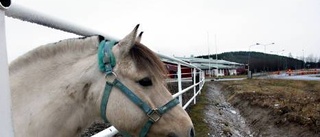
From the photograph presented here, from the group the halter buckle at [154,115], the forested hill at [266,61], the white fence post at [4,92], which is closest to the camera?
the white fence post at [4,92]

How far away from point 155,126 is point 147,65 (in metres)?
0.33

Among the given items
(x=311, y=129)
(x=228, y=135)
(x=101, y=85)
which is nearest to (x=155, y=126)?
(x=101, y=85)

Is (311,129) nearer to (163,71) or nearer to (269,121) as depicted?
(269,121)

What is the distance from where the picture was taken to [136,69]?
176 cm

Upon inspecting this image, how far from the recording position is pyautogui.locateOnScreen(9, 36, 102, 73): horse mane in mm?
1745

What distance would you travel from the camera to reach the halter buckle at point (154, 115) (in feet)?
5.66

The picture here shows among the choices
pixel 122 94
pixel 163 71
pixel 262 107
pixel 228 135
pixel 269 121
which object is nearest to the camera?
pixel 122 94

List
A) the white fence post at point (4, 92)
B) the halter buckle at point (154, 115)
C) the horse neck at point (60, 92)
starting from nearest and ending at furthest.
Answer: the white fence post at point (4, 92) < the horse neck at point (60, 92) < the halter buckle at point (154, 115)

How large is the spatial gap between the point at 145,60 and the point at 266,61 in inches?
4427

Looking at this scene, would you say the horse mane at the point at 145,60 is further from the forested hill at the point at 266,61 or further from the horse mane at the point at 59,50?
the forested hill at the point at 266,61

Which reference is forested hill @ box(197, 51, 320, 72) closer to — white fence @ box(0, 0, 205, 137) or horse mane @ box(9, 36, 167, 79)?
horse mane @ box(9, 36, 167, 79)

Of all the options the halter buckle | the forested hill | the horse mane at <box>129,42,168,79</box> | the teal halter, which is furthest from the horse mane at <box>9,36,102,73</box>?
the forested hill

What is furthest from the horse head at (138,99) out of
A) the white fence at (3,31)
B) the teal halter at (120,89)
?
the white fence at (3,31)

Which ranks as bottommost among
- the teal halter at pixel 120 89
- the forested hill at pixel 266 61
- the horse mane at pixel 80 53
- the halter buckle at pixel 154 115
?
the halter buckle at pixel 154 115
